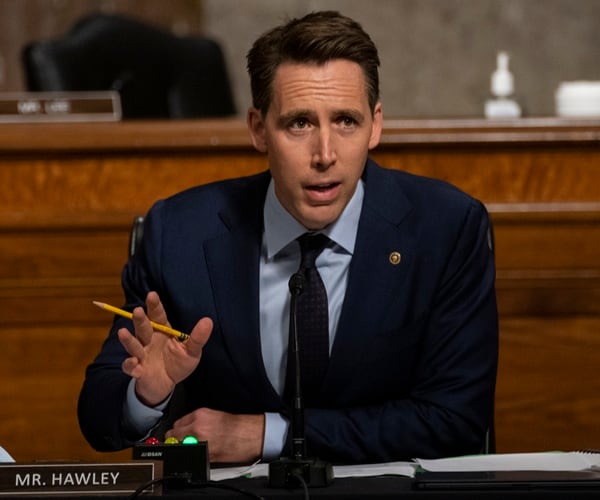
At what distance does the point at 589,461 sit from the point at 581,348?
135cm

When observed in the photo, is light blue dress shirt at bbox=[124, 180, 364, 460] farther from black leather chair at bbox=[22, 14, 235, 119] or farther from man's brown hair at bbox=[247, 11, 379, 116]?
black leather chair at bbox=[22, 14, 235, 119]

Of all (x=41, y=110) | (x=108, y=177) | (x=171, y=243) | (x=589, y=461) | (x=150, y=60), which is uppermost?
(x=150, y=60)

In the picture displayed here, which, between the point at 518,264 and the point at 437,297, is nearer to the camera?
the point at 437,297

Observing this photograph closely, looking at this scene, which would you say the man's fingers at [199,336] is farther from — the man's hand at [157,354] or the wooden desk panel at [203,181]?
the wooden desk panel at [203,181]

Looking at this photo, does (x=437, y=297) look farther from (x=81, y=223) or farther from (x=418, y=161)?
(x=81, y=223)

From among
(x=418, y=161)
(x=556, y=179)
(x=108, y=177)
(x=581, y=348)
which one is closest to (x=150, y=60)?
(x=108, y=177)

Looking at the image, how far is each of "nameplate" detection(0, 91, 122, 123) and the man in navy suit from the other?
108 cm

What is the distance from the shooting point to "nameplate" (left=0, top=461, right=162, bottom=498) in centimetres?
142

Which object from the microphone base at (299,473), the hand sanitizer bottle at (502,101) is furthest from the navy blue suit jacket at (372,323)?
the hand sanitizer bottle at (502,101)

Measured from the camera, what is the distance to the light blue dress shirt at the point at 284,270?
6.86 ft

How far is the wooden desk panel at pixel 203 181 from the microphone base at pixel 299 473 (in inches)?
59.2

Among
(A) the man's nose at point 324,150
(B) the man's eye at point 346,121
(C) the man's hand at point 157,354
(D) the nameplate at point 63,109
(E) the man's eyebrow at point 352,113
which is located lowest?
(C) the man's hand at point 157,354

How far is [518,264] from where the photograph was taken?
297 centimetres

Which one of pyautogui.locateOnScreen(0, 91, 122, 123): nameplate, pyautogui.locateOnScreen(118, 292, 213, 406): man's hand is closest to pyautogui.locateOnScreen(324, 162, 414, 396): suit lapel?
pyautogui.locateOnScreen(118, 292, 213, 406): man's hand
